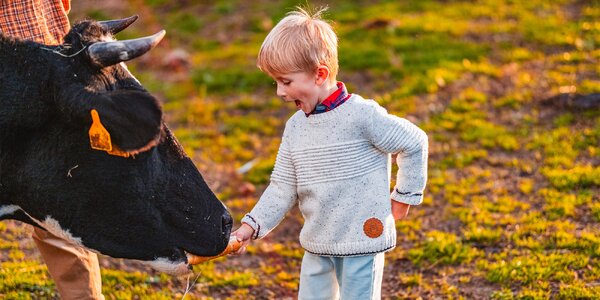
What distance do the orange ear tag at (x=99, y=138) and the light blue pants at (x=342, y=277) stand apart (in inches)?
49.2

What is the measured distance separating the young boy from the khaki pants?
3.56 ft

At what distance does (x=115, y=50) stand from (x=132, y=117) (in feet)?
1.41

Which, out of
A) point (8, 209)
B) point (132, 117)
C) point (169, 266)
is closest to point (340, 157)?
point (169, 266)

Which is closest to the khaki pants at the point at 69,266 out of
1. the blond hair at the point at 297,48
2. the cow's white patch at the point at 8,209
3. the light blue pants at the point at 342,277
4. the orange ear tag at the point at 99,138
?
the cow's white patch at the point at 8,209

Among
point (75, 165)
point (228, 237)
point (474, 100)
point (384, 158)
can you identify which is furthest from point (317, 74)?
point (474, 100)

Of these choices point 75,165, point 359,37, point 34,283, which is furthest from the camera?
point 359,37

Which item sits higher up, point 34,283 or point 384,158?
point 384,158

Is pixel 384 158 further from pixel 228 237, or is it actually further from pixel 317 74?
pixel 228 237

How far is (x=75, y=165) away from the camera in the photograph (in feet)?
12.1

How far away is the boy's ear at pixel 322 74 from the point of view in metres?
3.90

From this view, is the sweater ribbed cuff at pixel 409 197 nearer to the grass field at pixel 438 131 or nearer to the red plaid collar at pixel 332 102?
the red plaid collar at pixel 332 102

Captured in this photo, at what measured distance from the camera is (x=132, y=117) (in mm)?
3340

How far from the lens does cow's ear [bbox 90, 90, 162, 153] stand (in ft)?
11.0

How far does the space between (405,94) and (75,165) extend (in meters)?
6.40
